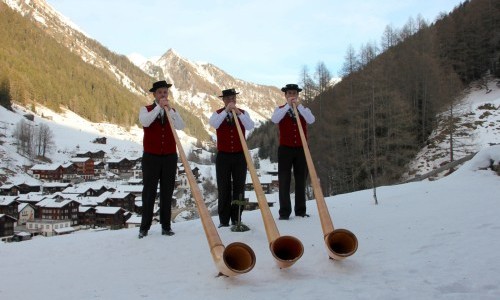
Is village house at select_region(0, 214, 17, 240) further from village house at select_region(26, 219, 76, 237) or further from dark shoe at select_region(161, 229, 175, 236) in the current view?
dark shoe at select_region(161, 229, 175, 236)

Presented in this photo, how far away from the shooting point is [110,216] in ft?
149

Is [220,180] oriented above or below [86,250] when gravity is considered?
above

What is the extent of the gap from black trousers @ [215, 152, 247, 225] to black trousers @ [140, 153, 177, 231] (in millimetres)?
690

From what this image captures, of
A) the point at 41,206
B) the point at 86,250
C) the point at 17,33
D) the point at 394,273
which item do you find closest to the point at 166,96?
the point at 86,250

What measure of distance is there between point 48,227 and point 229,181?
42455 mm

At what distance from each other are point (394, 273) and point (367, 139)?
75.7ft

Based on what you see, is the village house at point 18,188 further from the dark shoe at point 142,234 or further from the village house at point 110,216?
the dark shoe at point 142,234

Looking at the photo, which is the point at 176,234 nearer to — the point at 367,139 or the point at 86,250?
the point at 86,250

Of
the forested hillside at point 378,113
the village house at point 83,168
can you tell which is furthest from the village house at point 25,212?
the forested hillside at point 378,113

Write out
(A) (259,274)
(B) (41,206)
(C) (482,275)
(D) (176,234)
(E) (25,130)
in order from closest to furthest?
(C) (482,275), (A) (259,274), (D) (176,234), (B) (41,206), (E) (25,130)

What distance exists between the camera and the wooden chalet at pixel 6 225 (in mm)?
38219

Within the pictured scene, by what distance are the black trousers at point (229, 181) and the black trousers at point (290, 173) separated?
0.65m

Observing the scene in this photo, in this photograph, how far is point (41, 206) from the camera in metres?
48.0

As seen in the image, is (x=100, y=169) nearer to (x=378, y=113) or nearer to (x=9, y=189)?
(x=9, y=189)
